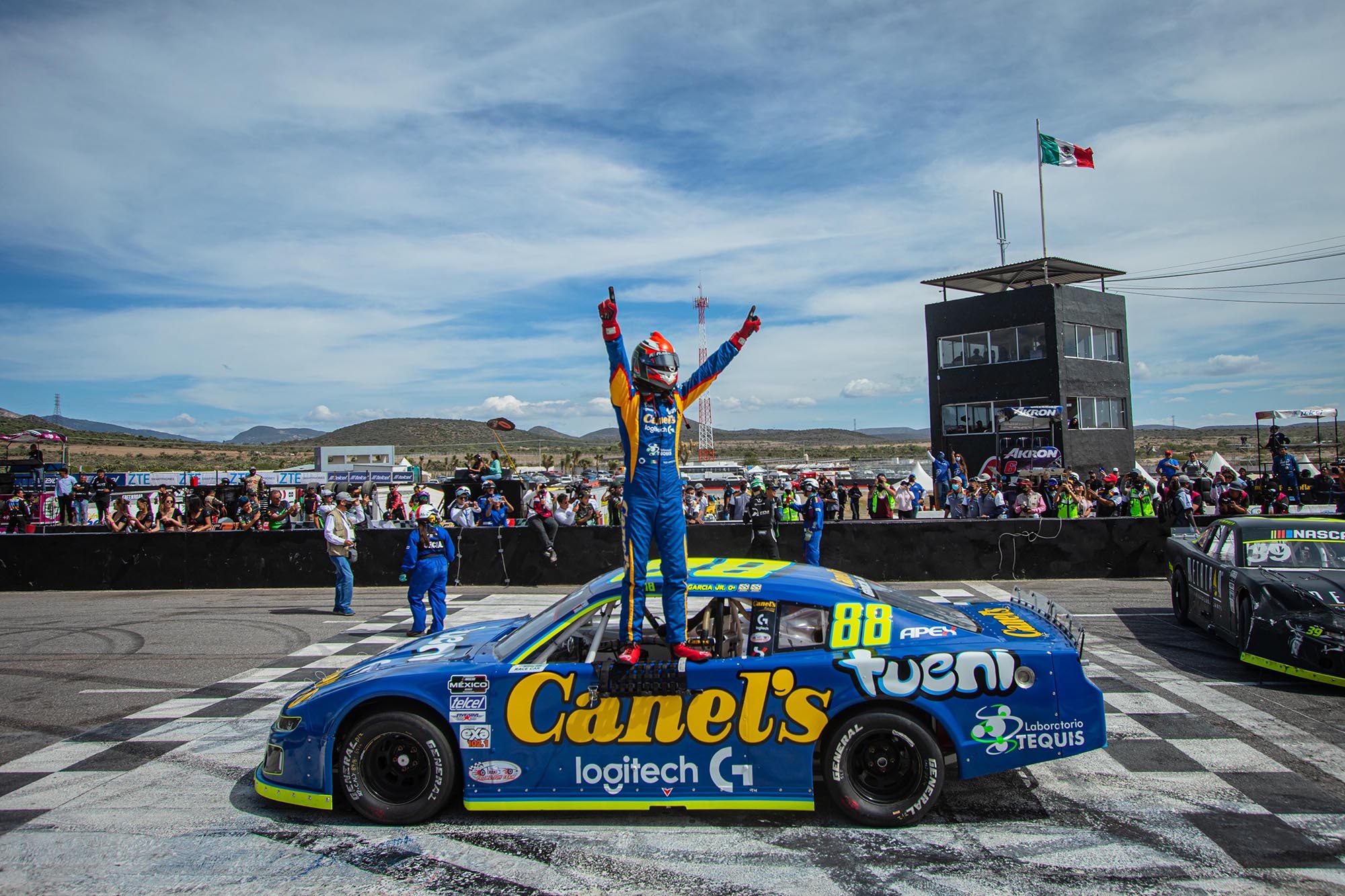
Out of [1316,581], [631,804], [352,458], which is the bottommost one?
[631,804]

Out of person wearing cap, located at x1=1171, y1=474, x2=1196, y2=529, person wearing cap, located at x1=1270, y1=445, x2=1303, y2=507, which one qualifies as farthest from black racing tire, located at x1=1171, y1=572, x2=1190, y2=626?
person wearing cap, located at x1=1270, y1=445, x2=1303, y2=507

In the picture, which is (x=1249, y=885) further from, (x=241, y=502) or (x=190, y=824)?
(x=241, y=502)

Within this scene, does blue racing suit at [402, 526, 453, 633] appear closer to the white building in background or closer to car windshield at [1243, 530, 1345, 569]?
car windshield at [1243, 530, 1345, 569]

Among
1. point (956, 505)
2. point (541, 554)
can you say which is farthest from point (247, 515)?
point (956, 505)

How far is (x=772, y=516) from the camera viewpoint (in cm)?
1454

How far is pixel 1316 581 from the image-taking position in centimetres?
717

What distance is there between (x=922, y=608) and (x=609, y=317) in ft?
8.34

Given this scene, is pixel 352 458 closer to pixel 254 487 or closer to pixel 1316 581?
pixel 254 487

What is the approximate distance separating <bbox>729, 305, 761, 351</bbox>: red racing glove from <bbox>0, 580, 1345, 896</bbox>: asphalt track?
2789mm

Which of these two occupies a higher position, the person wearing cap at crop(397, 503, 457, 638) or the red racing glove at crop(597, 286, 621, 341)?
the red racing glove at crop(597, 286, 621, 341)

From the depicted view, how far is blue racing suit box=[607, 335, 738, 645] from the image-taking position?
4.88 m

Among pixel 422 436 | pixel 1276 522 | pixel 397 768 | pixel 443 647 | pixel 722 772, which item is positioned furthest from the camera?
pixel 422 436

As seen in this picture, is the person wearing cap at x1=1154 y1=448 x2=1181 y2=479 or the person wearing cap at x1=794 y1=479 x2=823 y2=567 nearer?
the person wearing cap at x1=794 y1=479 x2=823 y2=567

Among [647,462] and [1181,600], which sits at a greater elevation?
[647,462]
